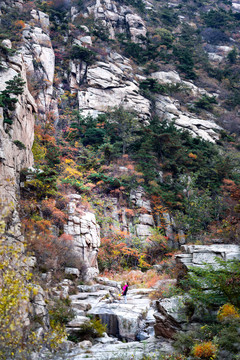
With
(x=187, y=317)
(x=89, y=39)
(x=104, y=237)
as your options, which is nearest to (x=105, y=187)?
(x=104, y=237)

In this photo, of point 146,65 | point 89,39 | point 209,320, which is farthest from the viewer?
point 146,65

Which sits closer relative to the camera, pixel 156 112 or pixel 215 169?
pixel 215 169

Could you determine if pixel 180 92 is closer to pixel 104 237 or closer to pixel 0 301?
pixel 104 237

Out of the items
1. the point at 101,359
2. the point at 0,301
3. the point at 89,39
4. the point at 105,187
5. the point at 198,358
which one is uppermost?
the point at 89,39

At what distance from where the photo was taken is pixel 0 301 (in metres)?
5.04

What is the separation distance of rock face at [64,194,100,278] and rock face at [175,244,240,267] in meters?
7.45

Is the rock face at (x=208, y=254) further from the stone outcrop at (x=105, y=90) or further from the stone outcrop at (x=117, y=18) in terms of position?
the stone outcrop at (x=117, y=18)

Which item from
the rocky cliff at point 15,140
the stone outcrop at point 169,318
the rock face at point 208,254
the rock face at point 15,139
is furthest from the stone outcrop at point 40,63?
the stone outcrop at point 169,318

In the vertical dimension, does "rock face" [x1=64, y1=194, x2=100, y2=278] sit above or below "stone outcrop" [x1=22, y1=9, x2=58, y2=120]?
below

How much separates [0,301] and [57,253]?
936 cm

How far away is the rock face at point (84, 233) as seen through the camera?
1744 centimetres

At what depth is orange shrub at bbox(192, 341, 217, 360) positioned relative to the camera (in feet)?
21.4

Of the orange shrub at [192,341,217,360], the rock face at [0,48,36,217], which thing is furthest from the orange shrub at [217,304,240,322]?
the rock face at [0,48,36,217]

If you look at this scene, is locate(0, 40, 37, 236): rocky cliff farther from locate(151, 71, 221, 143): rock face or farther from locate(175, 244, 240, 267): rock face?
locate(151, 71, 221, 143): rock face
